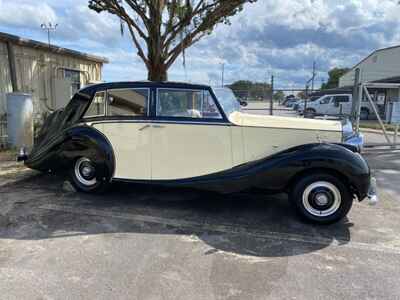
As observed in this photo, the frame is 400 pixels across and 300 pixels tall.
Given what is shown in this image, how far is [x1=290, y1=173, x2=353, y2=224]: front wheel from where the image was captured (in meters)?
4.06

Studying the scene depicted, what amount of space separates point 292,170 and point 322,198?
50 cm

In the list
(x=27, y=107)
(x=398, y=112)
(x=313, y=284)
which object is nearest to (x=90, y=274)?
(x=313, y=284)

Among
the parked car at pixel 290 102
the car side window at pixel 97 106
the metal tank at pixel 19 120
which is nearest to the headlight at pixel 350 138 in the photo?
the car side window at pixel 97 106

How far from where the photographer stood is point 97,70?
13977 mm

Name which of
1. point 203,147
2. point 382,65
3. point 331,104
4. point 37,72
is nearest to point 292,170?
point 203,147

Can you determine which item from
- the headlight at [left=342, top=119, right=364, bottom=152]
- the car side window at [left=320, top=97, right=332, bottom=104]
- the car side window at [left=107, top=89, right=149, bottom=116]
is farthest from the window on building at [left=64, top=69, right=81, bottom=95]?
the car side window at [left=320, top=97, right=332, bottom=104]

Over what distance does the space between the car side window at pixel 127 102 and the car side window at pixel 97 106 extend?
0.36 feet

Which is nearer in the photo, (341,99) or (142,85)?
(142,85)

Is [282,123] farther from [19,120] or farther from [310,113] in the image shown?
[310,113]

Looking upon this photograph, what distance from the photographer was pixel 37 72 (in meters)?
10.2

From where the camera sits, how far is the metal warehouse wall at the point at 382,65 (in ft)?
99.7

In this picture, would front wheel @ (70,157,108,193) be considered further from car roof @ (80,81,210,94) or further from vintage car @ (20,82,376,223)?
car roof @ (80,81,210,94)

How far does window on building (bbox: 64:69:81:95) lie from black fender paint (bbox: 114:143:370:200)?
8.73 meters

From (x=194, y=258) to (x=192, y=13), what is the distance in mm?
8342
